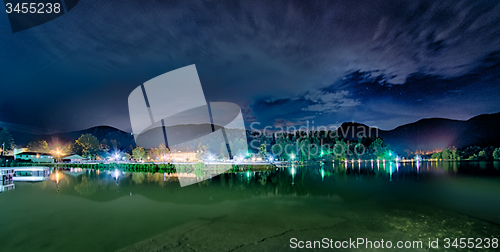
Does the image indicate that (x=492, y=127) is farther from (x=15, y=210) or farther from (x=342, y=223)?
(x=15, y=210)

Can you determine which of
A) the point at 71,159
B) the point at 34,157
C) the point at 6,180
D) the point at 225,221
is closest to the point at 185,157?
the point at 71,159

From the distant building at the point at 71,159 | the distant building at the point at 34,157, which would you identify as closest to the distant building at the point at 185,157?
the distant building at the point at 71,159

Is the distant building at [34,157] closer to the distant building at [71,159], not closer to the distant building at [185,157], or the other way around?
the distant building at [71,159]

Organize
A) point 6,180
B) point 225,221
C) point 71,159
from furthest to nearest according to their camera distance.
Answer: point 71,159 → point 6,180 → point 225,221

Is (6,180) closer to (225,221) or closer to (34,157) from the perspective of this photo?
(225,221)

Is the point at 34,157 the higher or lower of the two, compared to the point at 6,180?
lower

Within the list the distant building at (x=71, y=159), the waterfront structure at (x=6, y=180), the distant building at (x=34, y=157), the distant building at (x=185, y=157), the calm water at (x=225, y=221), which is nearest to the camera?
the calm water at (x=225, y=221)

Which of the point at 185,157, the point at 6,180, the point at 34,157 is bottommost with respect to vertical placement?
the point at 185,157

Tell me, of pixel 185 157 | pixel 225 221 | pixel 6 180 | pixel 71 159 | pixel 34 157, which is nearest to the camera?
pixel 225 221

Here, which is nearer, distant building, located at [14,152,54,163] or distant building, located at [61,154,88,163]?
distant building, located at [14,152,54,163]

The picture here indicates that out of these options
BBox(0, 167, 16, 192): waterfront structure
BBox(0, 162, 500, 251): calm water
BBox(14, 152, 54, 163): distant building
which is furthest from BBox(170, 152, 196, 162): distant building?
BBox(0, 162, 500, 251): calm water

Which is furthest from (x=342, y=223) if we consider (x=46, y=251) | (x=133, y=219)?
(x=46, y=251)

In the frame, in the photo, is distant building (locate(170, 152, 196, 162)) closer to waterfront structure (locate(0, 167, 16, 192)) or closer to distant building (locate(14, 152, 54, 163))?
distant building (locate(14, 152, 54, 163))

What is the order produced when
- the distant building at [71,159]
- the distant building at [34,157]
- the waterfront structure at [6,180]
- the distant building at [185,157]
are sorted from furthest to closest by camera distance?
the distant building at [185,157] → the distant building at [71,159] → the distant building at [34,157] → the waterfront structure at [6,180]
